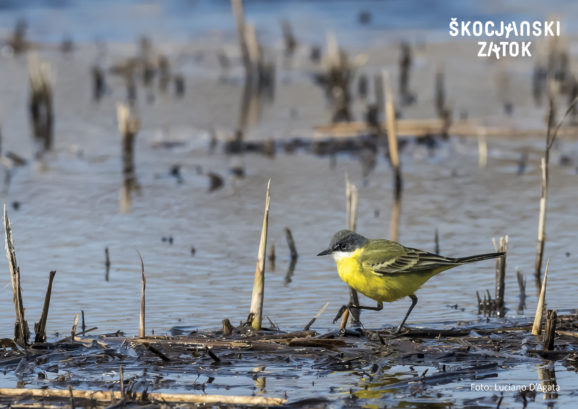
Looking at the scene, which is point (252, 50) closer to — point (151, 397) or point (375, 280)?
point (375, 280)

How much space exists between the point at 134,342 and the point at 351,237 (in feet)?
6.13

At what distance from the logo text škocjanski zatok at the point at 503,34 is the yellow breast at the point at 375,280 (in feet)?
46.0

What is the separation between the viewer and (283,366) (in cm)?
689

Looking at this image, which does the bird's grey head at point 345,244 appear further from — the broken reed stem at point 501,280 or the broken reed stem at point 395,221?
the broken reed stem at point 395,221

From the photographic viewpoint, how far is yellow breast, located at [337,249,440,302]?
7711 mm

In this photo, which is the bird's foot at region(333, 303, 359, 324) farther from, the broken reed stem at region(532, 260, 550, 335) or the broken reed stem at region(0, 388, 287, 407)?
the broken reed stem at region(0, 388, 287, 407)

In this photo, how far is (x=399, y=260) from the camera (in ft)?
25.6

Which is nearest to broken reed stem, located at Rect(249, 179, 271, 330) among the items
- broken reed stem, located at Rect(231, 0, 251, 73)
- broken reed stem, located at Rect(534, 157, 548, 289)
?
broken reed stem, located at Rect(534, 157, 548, 289)

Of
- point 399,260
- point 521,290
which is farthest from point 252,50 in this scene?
point 399,260

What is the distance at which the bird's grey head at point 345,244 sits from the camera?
7.91 m

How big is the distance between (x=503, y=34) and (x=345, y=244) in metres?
17.9

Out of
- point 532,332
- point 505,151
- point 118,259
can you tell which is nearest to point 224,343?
point 532,332

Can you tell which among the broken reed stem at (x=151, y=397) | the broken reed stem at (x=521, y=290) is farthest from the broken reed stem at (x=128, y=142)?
the broken reed stem at (x=151, y=397)

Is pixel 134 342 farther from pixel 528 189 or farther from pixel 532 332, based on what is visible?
pixel 528 189
